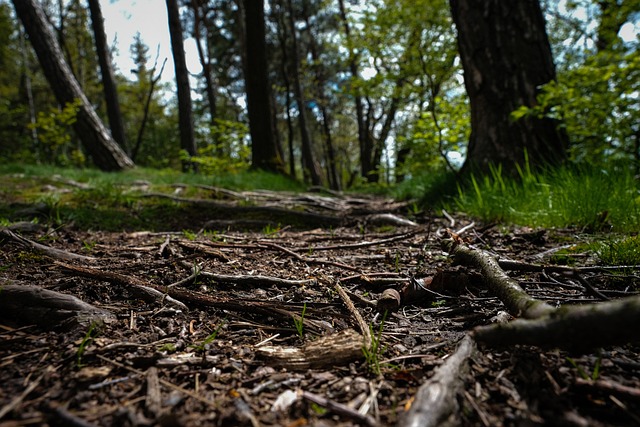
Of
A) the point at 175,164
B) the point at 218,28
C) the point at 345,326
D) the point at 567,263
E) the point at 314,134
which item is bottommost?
the point at 345,326

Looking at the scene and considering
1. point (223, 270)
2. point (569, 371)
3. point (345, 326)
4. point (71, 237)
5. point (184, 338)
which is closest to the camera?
point (569, 371)

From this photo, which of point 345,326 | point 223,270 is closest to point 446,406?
point 345,326

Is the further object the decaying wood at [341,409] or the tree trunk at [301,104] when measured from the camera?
the tree trunk at [301,104]

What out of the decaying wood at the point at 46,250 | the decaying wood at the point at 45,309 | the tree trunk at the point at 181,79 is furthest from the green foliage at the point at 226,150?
the decaying wood at the point at 45,309

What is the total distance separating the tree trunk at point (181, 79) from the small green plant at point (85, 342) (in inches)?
Answer: 370

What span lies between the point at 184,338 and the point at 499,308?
1.16m

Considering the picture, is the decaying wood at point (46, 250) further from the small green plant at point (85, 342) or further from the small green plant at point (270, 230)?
the small green plant at point (270, 230)

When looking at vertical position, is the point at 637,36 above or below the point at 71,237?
above

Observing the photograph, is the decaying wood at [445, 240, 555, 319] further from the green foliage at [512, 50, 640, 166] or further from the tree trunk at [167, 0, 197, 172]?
the tree trunk at [167, 0, 197, 172]

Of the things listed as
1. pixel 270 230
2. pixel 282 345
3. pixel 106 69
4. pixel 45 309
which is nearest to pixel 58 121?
pixel 106 69

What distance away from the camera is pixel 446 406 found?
0.70m

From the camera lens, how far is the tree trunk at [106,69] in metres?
10.5

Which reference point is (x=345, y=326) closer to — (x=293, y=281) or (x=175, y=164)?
(x=293, y=281)

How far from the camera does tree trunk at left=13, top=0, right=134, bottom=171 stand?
6.59m
